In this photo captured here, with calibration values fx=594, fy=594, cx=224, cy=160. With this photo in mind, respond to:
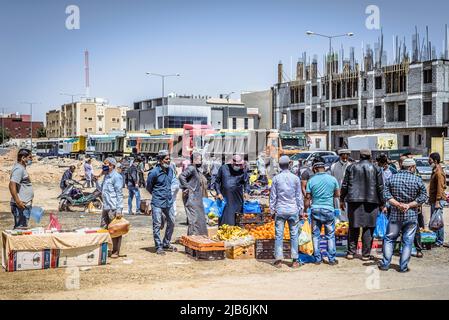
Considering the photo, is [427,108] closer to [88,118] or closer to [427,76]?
[427,76]

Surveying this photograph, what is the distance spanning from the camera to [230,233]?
11.7m

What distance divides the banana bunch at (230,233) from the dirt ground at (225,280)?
0.65 m

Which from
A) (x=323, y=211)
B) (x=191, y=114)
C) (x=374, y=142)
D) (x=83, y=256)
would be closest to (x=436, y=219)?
(x=323, y=211)

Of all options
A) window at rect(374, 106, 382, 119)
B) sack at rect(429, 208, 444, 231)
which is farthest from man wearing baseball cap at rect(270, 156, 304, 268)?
window at rect(374, 106, 382, 119)

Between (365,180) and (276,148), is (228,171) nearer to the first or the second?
(365,180)

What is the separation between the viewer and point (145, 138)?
63312 millimetres

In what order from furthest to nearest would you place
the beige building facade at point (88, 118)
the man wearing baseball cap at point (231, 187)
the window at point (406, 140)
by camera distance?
the beige building facade at point (88, 118), the window at point (406, 140), the man wearing baseball cap at point (231, 187)

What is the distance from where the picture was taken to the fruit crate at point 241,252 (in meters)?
11.2

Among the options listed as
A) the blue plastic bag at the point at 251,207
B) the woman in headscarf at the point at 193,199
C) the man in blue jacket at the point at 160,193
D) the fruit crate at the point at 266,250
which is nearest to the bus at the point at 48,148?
the blue plastic bag at the point at 251,207

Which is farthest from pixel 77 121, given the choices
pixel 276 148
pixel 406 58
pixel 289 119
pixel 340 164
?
pixel 340 164

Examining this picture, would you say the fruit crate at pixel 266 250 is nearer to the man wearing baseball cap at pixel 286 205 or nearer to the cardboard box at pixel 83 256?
the man wearing baseball cap at pixel 286 205

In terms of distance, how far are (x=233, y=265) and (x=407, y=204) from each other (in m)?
3.21

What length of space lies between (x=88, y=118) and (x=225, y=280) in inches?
5270
